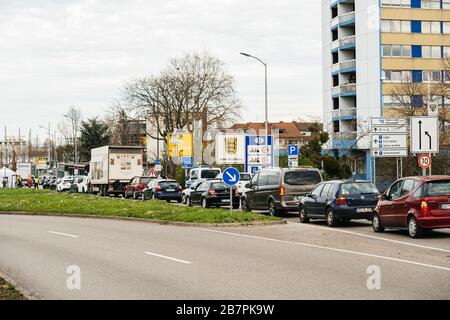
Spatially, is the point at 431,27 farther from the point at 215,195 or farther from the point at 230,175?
the point at 230,175

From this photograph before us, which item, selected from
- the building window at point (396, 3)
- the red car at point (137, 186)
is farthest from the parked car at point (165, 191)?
the building window at point (396, 3)

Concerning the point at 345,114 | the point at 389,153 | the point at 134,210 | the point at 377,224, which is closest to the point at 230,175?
the point at 377,224

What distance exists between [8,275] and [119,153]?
136ft

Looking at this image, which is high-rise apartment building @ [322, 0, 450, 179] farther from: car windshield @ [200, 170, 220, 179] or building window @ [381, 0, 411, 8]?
car windshield @ [200, 170, 220, 179]

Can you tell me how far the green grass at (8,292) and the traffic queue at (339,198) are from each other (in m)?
10.5

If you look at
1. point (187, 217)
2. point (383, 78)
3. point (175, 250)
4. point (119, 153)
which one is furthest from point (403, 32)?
point (175, 250)

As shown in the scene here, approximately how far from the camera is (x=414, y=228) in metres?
17.4

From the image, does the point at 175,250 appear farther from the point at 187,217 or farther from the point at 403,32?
the point at 403,32

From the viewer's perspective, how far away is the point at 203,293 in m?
9.28

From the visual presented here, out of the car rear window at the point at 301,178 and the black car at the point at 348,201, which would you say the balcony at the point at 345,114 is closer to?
the car rear window at the point at 301,178

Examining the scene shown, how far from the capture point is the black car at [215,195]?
1308 inches

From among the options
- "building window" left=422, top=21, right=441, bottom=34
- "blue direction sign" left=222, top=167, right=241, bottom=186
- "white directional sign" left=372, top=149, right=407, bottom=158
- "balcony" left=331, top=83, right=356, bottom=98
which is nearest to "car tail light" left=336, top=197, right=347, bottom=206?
"blue direction sign" left=222, top=167, right=241, bottom=186

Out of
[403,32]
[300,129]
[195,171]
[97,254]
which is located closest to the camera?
[97,254]
